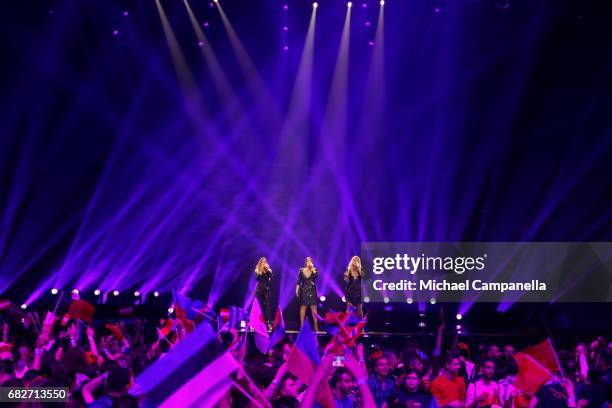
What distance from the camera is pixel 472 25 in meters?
17.4

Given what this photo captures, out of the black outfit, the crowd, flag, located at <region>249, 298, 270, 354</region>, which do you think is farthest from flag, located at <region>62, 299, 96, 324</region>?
the black outfit

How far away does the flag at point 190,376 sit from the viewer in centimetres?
380

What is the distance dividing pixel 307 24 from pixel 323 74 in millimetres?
1282

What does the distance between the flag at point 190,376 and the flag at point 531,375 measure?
2.46 metres

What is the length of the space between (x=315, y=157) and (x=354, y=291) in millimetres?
5208

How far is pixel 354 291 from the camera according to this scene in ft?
46.9

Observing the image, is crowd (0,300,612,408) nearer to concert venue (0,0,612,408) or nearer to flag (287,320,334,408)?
flag (287,320,334,408)

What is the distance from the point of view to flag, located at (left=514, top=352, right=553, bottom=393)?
5188 mm

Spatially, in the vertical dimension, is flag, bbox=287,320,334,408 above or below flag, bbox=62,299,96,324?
below

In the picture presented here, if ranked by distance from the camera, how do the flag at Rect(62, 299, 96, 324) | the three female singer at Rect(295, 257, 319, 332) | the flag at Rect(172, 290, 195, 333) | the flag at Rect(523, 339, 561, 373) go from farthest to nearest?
the three female singer at Rect(295, 257, 319, 332)
the flag at Rect(62, 299, 96, 324)
the flag at Rect(172, 290, 195, 333)
the flag at Rect(523, 339, 561, 373)

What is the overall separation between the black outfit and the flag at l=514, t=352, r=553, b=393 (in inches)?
352

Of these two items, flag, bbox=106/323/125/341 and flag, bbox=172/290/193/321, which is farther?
flag, bbox=106/323/125/341

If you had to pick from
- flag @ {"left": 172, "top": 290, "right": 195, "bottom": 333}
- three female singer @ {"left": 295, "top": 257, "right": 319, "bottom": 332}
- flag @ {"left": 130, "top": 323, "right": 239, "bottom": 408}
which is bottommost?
flag @ {"left": 130, "top": 323, "right": 239, "bottom": 408}

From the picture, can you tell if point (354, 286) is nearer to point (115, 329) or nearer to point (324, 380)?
point (115, 329)
